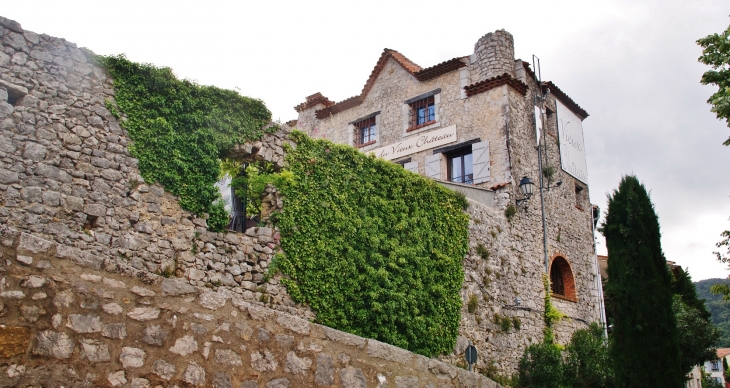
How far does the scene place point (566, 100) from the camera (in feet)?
62.2

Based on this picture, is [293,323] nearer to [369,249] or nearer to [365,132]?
[369,249]

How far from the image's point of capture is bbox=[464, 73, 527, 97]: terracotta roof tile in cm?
1573

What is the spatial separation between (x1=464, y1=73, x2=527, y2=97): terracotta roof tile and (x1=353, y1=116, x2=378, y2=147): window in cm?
355

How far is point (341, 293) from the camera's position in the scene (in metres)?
9.31

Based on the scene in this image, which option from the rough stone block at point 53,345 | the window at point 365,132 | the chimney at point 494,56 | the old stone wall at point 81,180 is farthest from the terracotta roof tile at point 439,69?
the rough stone block at point 53,345

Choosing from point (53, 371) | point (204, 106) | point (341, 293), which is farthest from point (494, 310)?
point (53, 371)

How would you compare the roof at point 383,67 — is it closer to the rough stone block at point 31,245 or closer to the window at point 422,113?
the window at point 422,113

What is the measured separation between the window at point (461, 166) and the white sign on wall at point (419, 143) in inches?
19.0

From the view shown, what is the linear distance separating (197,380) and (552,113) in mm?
16598

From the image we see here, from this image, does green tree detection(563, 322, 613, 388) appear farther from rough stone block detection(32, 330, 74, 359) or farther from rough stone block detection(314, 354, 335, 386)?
rough stone block detection(32, 330, 74, 359)

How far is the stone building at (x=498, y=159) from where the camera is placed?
13.1m

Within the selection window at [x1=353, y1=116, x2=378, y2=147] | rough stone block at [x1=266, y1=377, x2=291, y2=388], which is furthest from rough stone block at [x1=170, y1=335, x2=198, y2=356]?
window at [x1=353, y1=116, x2=378, y2=147]

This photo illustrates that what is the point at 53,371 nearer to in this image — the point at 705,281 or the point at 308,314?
the point at 308,314

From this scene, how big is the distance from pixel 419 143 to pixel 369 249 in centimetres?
768
